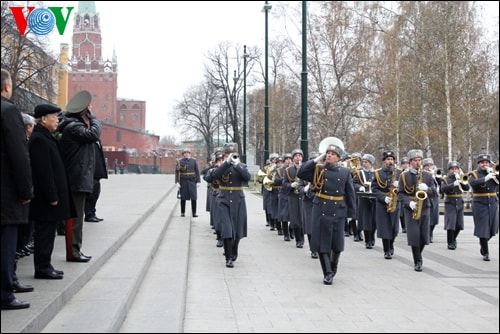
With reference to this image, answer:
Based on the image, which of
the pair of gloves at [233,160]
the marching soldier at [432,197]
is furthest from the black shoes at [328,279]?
the marching soldier at [432,197]

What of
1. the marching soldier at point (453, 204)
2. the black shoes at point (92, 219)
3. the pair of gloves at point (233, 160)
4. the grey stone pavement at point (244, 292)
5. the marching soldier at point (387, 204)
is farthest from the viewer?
the marching soldier at point (453, 204)

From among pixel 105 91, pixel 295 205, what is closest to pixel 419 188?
pixel 295 205

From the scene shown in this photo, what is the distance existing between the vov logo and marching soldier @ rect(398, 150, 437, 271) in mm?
7315

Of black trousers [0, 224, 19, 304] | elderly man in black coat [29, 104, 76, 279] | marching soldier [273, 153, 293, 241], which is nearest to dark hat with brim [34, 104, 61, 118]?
elderly man in black coat [29, 104, 76, 279]

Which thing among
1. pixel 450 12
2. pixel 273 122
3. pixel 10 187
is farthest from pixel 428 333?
pixel 273 122

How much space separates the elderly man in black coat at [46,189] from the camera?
21.5 ft

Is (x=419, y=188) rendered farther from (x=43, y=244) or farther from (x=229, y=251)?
(x=43, y=244)

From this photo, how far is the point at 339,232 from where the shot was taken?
358 inches

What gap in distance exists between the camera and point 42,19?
13.9 m

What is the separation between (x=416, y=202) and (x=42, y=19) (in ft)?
29.4

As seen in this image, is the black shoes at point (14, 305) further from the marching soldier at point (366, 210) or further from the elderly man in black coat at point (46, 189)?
the marching soldier at point (366, 210)

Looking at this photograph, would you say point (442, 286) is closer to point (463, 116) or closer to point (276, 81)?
point (463, 116)

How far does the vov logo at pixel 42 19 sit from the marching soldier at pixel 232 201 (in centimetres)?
480

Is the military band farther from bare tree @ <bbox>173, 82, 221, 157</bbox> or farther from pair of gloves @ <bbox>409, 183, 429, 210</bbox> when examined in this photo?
bare tree @ <bbox>173, 82, 221, 157</bbox>
